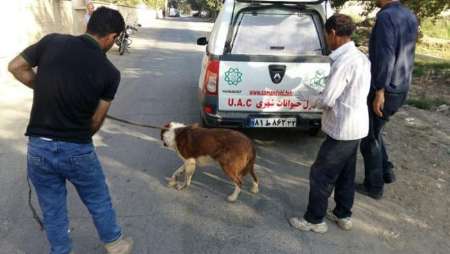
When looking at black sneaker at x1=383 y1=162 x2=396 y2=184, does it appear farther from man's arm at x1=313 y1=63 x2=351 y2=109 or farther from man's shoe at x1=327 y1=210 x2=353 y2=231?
man's arm at x1=313 y1=63 x2=351 y2=109

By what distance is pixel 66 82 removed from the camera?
262 cm

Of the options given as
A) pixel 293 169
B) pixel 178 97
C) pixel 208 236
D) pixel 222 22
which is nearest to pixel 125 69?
pixel 178 97

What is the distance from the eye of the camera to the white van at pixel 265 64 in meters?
5.19

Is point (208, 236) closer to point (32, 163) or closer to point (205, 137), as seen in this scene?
point (205, 137)

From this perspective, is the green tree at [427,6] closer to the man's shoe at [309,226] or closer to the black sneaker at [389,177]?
the black sneaker at [389,177]

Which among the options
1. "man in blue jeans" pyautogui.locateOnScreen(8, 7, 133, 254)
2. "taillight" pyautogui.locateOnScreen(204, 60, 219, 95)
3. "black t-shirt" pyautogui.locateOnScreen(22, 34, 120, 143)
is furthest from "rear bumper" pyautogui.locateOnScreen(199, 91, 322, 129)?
"black t-shirt" pyautogui.locateOnScreen(22, 34, 120, 143)

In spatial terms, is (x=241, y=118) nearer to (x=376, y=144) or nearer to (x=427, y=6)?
(x=376, y=144)

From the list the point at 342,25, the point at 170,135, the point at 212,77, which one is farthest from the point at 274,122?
the point at 342,25

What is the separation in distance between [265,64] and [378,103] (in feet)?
5.07

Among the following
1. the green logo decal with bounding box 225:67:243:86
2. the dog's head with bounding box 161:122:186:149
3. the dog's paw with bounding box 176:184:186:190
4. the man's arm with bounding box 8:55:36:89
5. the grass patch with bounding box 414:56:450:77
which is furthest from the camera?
the grass patch with bounding box 414:56:450:77

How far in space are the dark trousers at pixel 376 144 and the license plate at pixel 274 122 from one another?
3.58 feet

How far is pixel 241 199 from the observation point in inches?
176

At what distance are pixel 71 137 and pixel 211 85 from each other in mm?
2644

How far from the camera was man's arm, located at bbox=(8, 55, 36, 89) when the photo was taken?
272 cm
